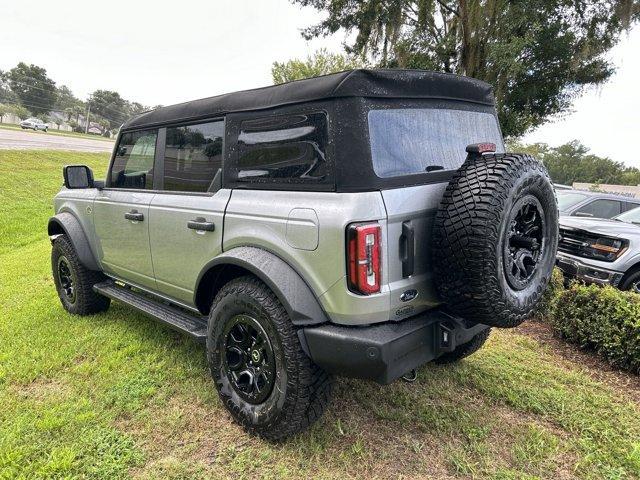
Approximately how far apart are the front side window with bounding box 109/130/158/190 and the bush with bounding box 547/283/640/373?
3801 mm

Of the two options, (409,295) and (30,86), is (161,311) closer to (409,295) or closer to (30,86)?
(409,295)

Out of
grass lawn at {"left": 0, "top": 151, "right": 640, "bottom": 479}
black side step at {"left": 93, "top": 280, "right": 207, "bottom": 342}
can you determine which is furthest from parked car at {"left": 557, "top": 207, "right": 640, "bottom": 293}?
black side step at {"left": 93, "top": 280, "right": 207, "bottom": 342}

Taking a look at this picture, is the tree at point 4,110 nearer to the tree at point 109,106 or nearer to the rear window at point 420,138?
the tree at point 109,106

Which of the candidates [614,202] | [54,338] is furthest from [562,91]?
[54,338]

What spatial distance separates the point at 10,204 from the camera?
425 inches

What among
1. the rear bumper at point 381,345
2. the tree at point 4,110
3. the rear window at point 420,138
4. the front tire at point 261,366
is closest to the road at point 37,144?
the front tire at point 261,366

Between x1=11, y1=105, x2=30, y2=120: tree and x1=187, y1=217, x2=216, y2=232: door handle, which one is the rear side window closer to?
x1=187, y1=217, x2=216, y2=232: door handle

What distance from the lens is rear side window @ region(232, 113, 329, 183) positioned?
2152 mm

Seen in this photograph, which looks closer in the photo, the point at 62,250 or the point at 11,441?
the point at 11,441

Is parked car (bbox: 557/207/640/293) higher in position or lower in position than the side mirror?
lower

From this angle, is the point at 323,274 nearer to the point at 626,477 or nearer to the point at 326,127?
the point at 326,127

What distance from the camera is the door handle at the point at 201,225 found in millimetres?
2617

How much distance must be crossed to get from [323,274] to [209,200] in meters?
1.06

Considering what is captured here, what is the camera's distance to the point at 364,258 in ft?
6.37
